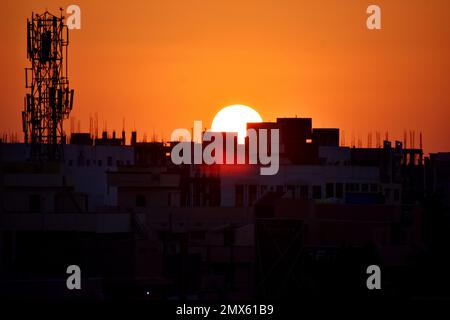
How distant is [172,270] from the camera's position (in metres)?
69.6

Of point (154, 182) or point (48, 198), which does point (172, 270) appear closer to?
point (48, 198)

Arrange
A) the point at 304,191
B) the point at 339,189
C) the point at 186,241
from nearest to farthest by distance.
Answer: the point at 186,241, the point at 304,191, the point at 339,189

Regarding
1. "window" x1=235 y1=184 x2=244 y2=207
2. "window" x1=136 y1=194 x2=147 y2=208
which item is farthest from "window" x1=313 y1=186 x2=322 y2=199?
"window" x1=136 y1=194 x2=147 y2=208

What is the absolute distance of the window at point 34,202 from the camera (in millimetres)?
70750

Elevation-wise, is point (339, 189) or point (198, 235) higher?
point (339, 189)

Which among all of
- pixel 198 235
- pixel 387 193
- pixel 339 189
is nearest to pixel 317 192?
pixel 339 189

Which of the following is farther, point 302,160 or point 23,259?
point 302,160

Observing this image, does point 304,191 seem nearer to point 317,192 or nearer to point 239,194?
point 317,192

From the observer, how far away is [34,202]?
71.4m

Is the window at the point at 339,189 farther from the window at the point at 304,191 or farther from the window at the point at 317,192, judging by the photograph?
the window at the point at 304,191

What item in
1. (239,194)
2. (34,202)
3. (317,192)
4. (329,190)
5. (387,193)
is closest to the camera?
(34,202)

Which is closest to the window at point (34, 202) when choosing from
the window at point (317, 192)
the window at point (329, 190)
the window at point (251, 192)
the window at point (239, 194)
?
the window at point (239, 194)

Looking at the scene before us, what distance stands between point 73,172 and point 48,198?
10.9 meters
